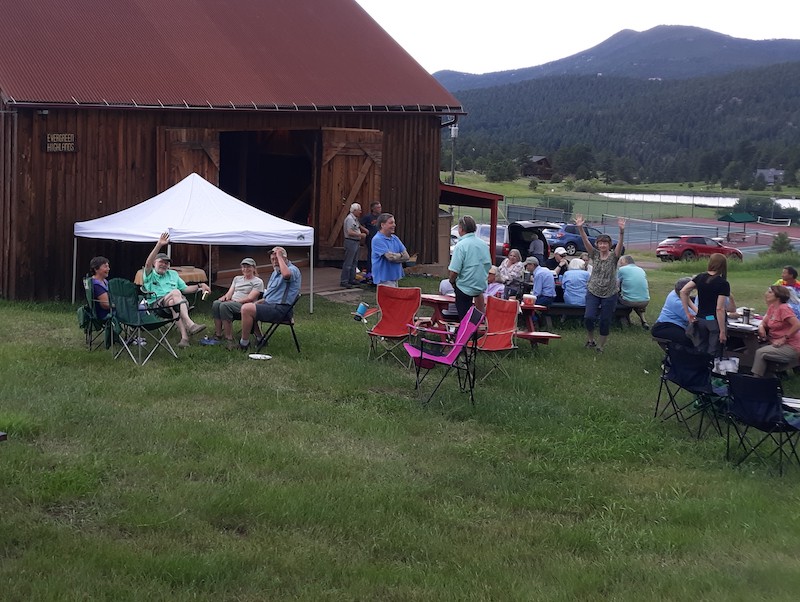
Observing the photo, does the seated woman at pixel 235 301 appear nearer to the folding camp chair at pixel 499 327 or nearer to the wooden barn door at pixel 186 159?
the folding camp chair at pixel 499 327

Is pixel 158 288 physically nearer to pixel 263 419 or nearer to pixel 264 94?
pixel 263 419

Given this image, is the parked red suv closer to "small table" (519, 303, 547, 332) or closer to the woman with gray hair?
the woman with gray hair

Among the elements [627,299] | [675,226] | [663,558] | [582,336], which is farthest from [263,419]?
[675,226]

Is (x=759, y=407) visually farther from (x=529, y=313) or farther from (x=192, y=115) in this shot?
(x=192, y=115)

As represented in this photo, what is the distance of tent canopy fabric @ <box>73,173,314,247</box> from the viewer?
1177 centimetres

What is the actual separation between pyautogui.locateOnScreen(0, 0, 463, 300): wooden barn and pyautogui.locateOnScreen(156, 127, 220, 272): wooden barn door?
23 mm

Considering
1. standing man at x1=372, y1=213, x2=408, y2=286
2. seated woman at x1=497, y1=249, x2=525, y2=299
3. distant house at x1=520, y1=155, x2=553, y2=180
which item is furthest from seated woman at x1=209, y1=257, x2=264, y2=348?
distant house at x1=520, y1=155, x2=553, y2=180

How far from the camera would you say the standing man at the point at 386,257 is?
12414 mm

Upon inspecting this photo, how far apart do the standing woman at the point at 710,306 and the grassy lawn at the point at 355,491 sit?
2.81ft

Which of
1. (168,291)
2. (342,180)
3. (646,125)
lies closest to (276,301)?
(168,291)

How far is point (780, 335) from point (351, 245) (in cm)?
792

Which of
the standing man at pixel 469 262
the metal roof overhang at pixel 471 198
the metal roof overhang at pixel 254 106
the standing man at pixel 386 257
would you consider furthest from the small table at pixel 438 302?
the metal roof overhang at pixel 471 198

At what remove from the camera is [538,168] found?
90188 mm

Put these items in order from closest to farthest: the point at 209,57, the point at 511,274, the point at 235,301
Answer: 1. the point at 235,301
2. the point at 511,274
3. the point at 209,57
